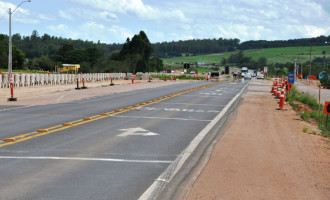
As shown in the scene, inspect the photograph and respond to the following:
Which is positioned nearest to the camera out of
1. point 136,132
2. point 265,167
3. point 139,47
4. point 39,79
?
point 265,167

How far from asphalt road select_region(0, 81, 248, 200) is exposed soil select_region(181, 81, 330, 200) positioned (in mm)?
913

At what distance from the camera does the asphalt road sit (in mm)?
7254

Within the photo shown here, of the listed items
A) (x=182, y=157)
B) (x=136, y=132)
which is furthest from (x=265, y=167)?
(x=136, y=132)

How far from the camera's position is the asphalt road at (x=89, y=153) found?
23.8 feet

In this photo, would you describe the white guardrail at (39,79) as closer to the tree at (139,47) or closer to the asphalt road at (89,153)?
the asphalt road at (89,153)

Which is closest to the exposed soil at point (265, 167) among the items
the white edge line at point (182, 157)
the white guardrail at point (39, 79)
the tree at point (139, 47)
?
the white edge line at point (182, 157)

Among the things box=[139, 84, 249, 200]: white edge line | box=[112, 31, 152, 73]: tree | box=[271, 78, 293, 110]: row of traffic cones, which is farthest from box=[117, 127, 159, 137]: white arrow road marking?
box=[112, 31, 152, 73]: tree

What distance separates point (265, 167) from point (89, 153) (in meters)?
3.50

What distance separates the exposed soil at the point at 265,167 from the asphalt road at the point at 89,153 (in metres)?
0.91

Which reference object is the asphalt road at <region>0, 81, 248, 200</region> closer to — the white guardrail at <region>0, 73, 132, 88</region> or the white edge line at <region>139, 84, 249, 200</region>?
the white edge line at <region>139, 84, 249, 200</region>

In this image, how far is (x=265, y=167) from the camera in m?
9.27

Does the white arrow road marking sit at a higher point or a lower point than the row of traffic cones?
lower

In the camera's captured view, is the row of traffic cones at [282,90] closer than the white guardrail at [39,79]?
Yes

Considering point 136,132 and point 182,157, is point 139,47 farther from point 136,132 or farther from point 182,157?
point 182,157
